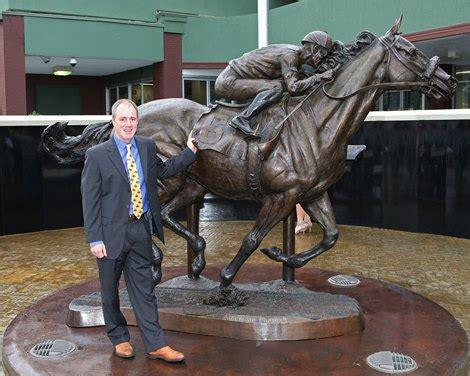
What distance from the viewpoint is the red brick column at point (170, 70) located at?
59.5 feet

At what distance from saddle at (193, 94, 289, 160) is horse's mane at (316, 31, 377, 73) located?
41cm

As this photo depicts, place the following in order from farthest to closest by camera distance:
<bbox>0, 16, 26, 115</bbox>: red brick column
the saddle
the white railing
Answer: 1. <bbox>0, 16, 26, 115</bbox>: red brick column
2. the white railing
3. the saddle

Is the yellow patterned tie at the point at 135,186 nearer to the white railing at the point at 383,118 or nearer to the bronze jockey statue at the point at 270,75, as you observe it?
the bronze jockey statue at the point at 270,75

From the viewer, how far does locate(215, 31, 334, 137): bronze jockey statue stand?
4750 millimetres

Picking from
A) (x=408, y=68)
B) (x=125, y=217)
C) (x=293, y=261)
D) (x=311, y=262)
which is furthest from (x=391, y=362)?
(x=311, y=262)

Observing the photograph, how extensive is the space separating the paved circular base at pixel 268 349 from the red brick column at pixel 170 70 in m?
13.7

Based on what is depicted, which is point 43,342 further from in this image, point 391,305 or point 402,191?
point 402,191

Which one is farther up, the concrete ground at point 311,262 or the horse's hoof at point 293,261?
the horse's hoof at point 293,261

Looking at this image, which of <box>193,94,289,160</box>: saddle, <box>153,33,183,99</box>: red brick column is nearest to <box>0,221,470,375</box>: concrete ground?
<box>193,94,289,160</box>: saddle

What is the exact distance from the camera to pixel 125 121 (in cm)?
370

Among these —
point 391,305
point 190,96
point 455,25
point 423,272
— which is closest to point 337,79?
point 391,305

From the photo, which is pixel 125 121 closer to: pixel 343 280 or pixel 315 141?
pixel 315 141

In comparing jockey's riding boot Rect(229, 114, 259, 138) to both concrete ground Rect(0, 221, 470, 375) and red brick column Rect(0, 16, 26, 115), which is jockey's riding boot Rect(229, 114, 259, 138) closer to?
concrete ground Rect(0, 221, 470, 375)

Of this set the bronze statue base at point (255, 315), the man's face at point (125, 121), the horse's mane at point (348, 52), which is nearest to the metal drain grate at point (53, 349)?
the bronze statue base at point (255, 315)
